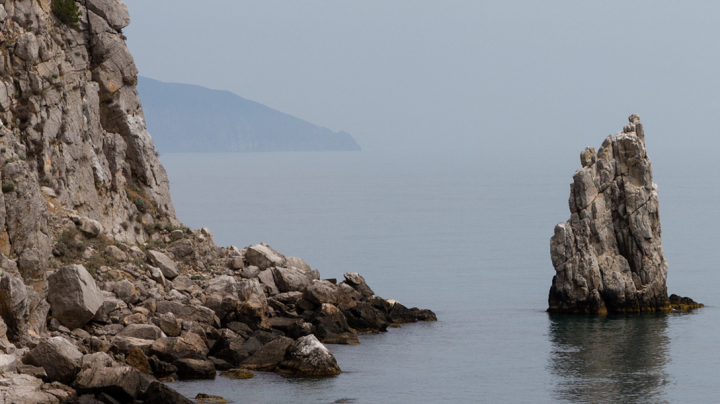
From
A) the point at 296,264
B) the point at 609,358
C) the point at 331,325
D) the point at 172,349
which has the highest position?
the point at 296,264

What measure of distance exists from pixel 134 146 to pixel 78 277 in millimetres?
19550

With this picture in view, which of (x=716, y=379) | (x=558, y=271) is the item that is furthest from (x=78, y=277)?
(x=558, y=271)

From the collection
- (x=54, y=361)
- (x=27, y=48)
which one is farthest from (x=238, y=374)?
(x=27, y=48)

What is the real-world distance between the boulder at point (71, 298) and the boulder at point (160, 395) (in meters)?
8.73

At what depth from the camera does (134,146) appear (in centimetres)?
5900

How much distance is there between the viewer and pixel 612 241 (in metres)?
66.1

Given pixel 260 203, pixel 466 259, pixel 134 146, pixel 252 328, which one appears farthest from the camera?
pixel 260 203

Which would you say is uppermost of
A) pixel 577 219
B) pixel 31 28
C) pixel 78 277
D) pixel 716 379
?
pixel 31 28

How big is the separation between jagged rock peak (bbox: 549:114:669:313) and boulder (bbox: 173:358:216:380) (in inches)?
1314

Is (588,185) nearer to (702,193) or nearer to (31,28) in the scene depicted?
(31,28)

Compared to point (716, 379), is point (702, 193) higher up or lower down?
higher up

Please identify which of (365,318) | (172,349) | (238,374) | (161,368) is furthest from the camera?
(365,318)

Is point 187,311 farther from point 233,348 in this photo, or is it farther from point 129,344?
point 129,344

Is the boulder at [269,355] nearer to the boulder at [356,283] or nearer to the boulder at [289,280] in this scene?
the boulder at [289,280]
